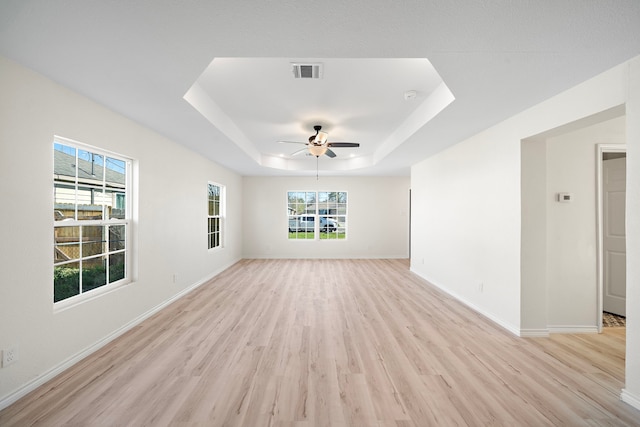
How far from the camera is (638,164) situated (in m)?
1.92

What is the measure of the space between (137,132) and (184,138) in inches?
28.3

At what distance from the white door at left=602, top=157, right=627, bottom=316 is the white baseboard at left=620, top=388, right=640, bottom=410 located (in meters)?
2.27

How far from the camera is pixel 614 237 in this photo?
366 cm

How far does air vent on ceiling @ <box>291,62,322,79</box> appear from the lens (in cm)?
247

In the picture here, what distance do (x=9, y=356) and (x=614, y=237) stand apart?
20.9 ft

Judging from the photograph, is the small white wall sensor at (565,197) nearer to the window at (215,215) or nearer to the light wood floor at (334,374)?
the light wood floor at (334,374)

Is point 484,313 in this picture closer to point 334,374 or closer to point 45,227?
point 334,374

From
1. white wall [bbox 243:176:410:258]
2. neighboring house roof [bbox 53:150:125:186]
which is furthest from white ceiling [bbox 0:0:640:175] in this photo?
white wall [bbox 243:176:410:258]

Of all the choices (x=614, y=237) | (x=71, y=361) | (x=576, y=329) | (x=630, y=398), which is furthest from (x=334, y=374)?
(x=614, y=237)

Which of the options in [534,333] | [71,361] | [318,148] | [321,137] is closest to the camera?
[71,361]

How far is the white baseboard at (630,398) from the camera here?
1883mm

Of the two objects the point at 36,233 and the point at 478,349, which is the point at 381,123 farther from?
the point at 36,233

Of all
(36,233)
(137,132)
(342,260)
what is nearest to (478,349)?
(36,233)

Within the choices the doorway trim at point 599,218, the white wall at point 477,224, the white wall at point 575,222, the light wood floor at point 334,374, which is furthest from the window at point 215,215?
→ the doorway trim at point 599,218
